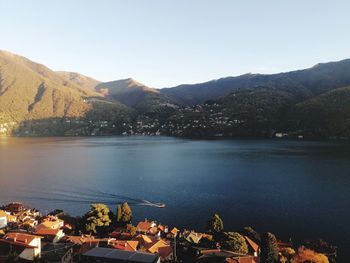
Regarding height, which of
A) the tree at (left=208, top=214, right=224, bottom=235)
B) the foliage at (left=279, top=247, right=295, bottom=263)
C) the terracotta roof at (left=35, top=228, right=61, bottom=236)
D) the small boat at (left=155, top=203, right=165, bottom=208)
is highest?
the terracotta roof at (left=35, top=228, right=61, bottom=236)

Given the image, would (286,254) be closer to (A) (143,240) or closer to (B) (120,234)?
(A) (143,240)

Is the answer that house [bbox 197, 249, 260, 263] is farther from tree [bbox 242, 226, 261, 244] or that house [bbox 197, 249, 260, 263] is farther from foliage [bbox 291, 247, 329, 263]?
tree [bbox 242, 226, 261, 244]

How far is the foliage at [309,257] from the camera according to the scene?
37.7 m

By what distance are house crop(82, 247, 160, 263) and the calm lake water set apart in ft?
75.2

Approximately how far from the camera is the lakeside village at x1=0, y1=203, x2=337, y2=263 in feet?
109

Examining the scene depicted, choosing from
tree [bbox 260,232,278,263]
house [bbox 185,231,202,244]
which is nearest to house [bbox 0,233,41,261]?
house [bbox 185,231,202,244]

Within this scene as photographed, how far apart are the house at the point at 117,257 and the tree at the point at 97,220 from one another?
44.7ft

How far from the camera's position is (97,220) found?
1839 inches

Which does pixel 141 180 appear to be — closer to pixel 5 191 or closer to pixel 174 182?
pixel 174 182

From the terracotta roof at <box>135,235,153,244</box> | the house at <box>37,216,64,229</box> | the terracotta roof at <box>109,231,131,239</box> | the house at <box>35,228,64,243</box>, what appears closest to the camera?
the terracotta roof at <box>135,235,153,244</box>

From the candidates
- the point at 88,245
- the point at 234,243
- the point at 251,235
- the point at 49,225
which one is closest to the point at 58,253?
the point at 88,245

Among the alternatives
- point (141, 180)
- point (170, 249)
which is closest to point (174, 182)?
point (141, 180)

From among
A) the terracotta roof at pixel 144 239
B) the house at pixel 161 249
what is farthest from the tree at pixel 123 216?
the house at pixel 161 249

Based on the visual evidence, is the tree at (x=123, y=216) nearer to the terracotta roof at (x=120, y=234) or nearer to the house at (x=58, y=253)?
the terracotta roof at (x=120, y=234)
